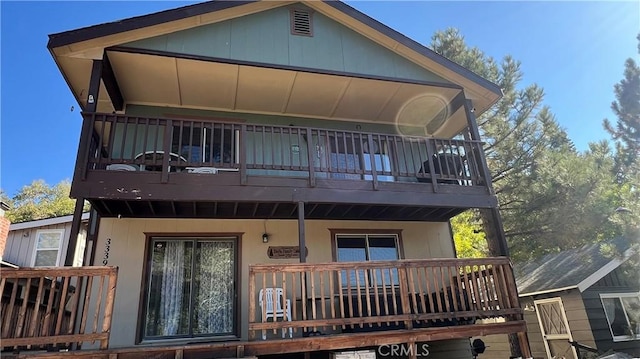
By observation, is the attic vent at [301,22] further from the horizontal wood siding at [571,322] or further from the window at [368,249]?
the horizontal wood siding at [571,322]

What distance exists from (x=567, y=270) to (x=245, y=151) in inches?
390

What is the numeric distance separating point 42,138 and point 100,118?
958 inches

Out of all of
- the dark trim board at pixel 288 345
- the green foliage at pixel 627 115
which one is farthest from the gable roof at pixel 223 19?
the green foliage at pixel 627 115

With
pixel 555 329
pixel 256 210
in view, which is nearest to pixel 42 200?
pixel 256 210

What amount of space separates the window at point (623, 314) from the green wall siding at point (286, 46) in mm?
7164

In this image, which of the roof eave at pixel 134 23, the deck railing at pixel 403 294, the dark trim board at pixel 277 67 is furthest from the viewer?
the dark trim board at pixel 277 67

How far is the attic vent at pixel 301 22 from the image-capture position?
8.00m

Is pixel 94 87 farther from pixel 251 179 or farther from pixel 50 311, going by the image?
pixel 50 311

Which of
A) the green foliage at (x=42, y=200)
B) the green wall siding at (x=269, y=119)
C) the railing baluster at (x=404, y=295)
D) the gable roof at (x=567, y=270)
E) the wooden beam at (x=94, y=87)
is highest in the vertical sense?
the green foliage at (x=42, y=200)

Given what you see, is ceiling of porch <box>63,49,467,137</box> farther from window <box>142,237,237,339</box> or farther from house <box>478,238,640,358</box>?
house <box>478,238,640,358</box>

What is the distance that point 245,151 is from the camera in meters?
6.45

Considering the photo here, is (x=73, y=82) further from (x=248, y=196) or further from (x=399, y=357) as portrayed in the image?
(x=399, y=357)

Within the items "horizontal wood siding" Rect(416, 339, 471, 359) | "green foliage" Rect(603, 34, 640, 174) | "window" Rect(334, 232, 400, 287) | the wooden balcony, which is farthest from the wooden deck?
"green foliage" Rect(603, 34, 640, 174)

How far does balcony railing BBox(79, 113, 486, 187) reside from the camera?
6023 mm
